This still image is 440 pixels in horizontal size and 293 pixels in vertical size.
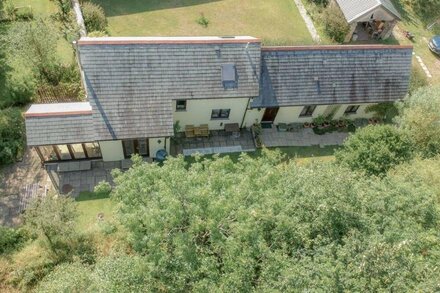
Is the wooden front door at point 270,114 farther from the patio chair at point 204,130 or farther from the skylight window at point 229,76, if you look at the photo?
the patio chair at point 204,130

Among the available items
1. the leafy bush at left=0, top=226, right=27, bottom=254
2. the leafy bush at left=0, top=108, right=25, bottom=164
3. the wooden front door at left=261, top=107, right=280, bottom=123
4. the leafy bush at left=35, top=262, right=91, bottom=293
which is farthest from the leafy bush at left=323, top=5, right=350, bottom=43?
the leafy bush at left=0, top=226, right=27, bottom=254

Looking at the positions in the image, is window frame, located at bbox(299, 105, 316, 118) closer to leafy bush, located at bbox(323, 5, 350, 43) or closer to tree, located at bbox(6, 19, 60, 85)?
leafy bush, located at bbox(323, 5, 350, 43)

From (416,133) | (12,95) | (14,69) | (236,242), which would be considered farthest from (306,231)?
(14,69)

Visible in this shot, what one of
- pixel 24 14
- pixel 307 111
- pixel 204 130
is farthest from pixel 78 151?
pixel 307 111

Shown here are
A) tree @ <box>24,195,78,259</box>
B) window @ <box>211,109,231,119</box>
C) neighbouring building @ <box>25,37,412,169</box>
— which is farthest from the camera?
window @ <box>211,109,231,119</box>

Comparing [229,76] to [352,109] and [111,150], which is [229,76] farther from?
[352,109]

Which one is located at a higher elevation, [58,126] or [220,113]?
[58,126]
